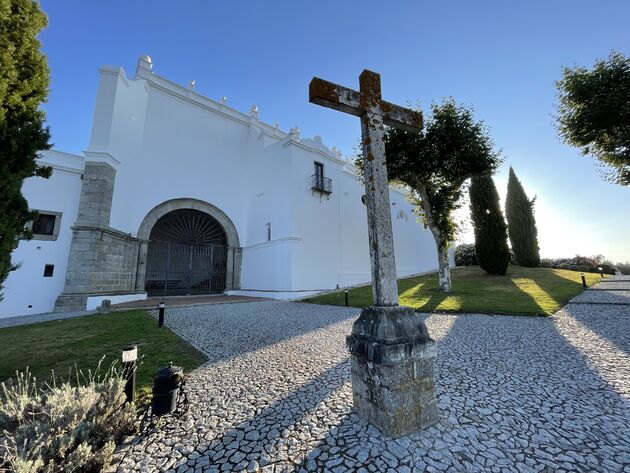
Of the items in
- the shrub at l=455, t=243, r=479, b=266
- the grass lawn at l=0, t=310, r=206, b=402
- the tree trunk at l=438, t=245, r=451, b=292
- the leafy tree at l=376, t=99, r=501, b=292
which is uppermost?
the leafy tree at l=376, t=99, r=501, b=292

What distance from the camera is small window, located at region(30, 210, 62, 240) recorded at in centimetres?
1020

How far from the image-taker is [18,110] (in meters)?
3.45

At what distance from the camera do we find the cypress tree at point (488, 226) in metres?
15.4

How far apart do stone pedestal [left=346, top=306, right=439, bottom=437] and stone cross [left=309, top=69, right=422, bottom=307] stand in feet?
0.80

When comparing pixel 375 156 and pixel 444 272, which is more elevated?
pixel 375 156

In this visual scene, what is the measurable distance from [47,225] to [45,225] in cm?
6

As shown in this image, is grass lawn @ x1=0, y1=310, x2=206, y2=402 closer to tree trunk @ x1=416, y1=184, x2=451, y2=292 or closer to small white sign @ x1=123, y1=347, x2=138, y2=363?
small white sign @ x1=123, y1=347, x2=138, y2=363

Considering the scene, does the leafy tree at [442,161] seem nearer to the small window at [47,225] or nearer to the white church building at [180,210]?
the white church building at [180,210]

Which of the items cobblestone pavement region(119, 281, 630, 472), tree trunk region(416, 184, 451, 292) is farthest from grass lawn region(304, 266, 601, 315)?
cobblestone pavement region(119, 281, 630, 472)

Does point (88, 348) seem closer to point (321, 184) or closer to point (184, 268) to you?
point (184, 268)

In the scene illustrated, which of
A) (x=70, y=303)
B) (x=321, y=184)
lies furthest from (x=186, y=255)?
(x=321, y=184)

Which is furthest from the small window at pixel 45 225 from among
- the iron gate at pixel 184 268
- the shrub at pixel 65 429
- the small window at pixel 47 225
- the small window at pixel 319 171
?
the small window at pixel 319 171

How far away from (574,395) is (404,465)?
7.67 feet

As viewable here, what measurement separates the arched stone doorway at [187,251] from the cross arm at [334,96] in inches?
520
